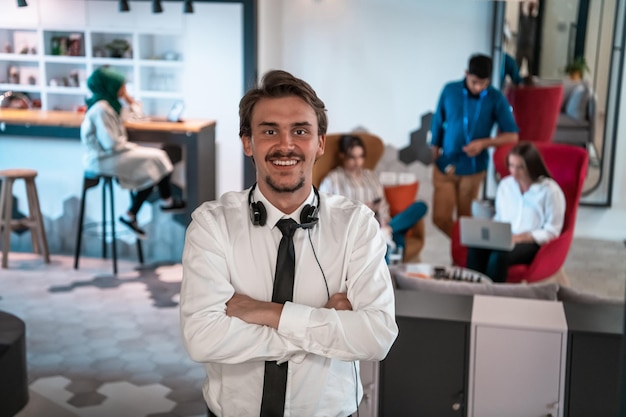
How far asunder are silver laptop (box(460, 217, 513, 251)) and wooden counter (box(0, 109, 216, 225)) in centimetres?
223

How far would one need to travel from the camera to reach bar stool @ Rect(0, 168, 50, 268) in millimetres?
5959

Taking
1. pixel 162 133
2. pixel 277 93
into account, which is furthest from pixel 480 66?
pixel 277 93

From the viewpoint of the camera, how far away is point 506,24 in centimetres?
708

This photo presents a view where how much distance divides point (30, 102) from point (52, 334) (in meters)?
1.80

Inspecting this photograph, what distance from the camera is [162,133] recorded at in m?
6.12

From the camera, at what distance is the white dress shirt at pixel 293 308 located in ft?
6.08

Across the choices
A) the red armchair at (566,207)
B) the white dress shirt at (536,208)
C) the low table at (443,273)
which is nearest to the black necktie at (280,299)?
the low table at (443,273)

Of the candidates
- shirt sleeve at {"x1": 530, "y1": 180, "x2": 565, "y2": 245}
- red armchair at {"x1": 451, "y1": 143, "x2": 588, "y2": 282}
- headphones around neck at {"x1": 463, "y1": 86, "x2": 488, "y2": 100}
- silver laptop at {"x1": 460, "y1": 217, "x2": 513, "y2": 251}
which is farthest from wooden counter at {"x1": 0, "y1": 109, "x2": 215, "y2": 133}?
shirt sleeve at {"x1": 530, "y1": 180, "x2": 565, "y2": 245}

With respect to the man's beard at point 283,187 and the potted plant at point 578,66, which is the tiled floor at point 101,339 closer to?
the man's beard at point 283,187

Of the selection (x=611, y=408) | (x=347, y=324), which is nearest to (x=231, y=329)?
(x=347, y=324)

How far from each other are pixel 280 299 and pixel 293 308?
68mm

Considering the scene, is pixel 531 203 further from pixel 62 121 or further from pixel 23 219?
pixel 23 219

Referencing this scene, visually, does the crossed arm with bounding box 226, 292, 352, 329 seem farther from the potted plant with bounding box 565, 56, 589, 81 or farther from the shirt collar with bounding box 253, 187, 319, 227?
the potted plant with bounding box 565, 56, 589, 81

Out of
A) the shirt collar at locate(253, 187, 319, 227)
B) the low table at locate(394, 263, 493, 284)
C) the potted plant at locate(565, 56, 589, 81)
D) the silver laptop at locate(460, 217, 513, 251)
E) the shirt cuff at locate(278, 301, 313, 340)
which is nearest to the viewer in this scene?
the shirt cuff at locate(278, 301, 313, 340)
